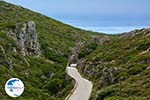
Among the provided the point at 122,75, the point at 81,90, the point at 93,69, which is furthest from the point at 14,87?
the point at 93,69

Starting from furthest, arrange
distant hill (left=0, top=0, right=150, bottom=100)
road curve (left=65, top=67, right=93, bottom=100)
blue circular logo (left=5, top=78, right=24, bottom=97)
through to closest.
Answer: road curve (left=65, top=67, right=93, bottom=100)
distant hill (left=0, top=0, right=150, bottom=100)
blue circular logo (left=5, top=78, right=24, bottom=97)

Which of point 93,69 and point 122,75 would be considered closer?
point 122,75

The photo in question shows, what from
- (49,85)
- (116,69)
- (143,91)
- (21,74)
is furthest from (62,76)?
(143,91)

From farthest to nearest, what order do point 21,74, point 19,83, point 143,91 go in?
point 21,74
point 143,91
point 19,83

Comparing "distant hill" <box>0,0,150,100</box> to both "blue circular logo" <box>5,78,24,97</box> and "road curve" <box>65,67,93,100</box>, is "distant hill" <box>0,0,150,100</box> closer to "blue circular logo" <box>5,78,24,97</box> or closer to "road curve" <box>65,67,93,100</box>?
"road curve" <box>65,67,93,100</box>

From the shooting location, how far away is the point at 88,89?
9306cm

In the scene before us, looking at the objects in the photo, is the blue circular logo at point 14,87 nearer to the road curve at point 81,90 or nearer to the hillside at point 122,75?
the hillside at point 122,75

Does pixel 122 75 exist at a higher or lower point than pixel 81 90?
higher

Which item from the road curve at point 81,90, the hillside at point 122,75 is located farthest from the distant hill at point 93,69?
the road curve at point 81,90

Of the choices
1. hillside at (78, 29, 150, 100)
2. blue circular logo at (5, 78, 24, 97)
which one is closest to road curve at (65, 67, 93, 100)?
hillside at (78, 29, 150, 100)

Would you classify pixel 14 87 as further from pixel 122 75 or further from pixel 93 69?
pixel 93 69

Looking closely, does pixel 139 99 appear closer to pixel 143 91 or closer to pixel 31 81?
pixel 143 91

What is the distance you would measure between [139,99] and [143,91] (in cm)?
1019

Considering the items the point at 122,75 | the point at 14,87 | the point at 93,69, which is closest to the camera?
the point at 14,87
